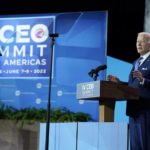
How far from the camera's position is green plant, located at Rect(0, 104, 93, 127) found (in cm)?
589

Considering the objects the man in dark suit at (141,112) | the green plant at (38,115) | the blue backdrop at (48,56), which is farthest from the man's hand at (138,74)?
the blue backdrop at (48,56)

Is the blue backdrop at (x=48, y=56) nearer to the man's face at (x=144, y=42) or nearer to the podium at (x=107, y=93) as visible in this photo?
the man's face at (x=144, y=42)

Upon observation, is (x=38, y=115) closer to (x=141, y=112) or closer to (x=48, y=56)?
(x=48, y=56)

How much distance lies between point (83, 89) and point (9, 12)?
4.23 m

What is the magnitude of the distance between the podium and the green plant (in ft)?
9.31

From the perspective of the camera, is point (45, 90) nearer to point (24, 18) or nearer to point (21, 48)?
point (21, 48)

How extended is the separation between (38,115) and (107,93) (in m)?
3.19

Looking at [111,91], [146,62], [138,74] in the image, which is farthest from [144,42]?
[111,91]

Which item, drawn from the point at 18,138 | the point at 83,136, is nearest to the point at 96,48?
the point at 18,138

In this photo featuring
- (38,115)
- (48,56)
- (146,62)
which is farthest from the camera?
(48,56)

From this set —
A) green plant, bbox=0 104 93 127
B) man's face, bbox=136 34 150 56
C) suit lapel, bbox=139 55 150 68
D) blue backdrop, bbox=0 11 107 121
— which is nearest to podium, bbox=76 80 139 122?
suit lapel, bbox=139 55 150 68

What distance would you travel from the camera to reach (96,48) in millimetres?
6348

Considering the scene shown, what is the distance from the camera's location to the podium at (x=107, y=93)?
9.53 feet

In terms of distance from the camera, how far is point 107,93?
2.92m
